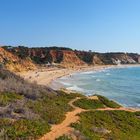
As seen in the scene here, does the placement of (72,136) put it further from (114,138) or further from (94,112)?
(94,112)

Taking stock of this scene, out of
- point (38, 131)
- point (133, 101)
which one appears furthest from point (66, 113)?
point (133, 101)

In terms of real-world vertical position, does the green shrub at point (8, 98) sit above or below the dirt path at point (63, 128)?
above

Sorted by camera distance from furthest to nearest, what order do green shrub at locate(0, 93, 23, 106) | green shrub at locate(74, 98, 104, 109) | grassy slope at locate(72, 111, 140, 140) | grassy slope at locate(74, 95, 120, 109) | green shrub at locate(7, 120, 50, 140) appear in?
grassy slope at locate(74, 95, 120, 109), green shrub at locate(74, 98, 104, 109), green shrub at locate(0, 93, 23, 106), grassy slope at locate(72, 111, 140, 140), green shrub at locate(7, 120, 50, 140)

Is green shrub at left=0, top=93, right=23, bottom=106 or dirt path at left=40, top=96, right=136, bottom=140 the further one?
green shrub at left=0, top=93, right=23, bottom=106

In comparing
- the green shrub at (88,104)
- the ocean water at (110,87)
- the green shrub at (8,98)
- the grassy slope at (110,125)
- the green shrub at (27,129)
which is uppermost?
the green shrub at (8,98)

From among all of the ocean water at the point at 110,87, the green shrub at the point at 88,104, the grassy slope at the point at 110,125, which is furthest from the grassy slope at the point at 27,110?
the ocean water at the point at 110,87

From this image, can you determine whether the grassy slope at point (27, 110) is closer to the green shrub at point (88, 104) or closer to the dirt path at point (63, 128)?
the dirt path at point (63, 128)

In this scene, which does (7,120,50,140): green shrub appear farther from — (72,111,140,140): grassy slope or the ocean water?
the ocean water

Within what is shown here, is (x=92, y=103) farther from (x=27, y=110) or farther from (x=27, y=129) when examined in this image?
(x=27, y=129)

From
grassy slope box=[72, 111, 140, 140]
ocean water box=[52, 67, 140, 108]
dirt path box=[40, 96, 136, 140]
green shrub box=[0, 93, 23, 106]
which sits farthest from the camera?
ocean water box=[52, 67, 140, 108]

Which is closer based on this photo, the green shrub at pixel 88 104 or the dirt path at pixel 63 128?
the dirt path at pixel 63 128

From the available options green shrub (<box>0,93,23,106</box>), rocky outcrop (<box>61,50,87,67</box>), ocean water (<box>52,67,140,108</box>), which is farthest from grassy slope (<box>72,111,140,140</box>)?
rocky outcrop (<box>61,50,87,67</box>)

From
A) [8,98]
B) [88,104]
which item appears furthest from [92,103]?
[8,98]
